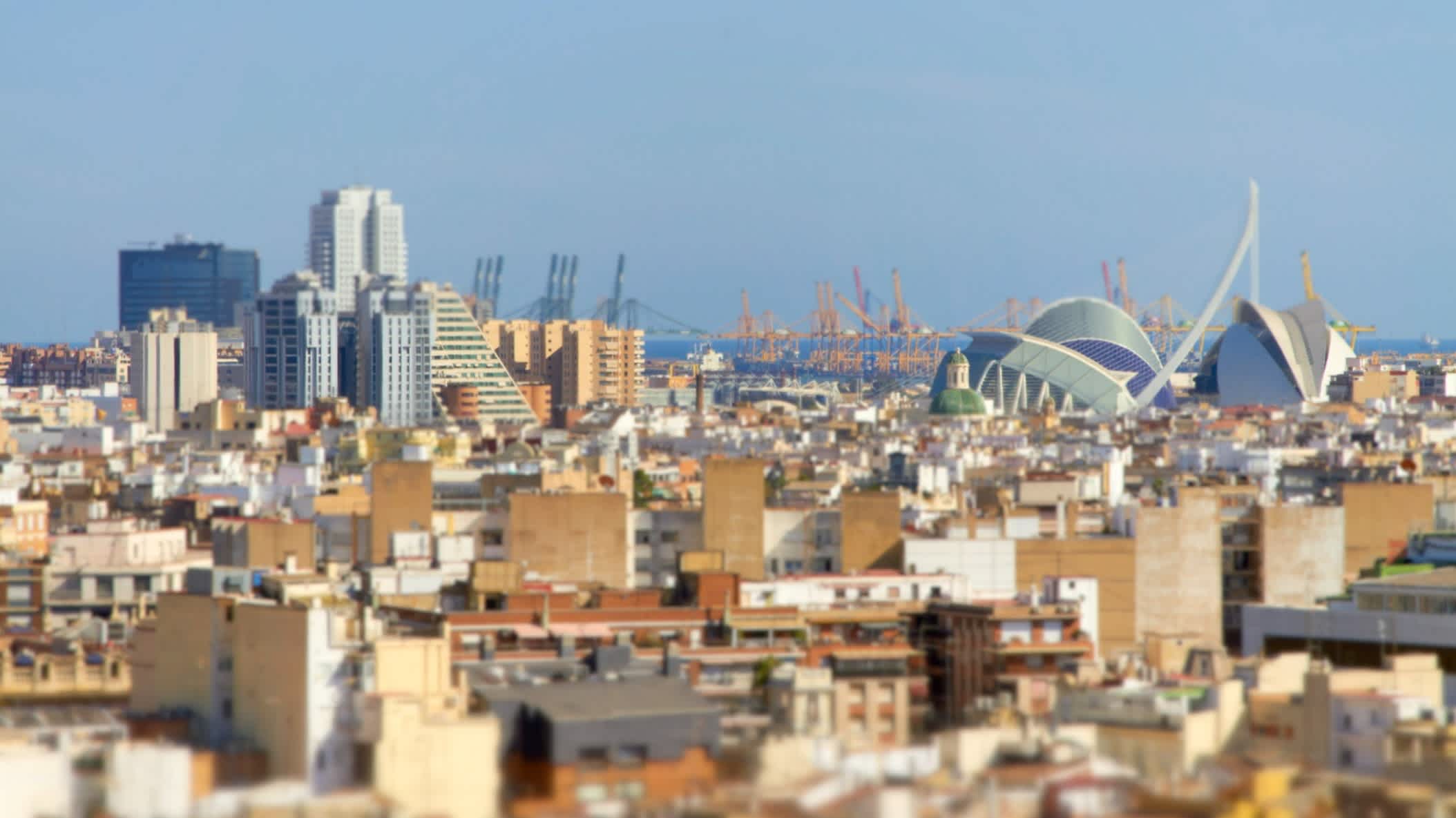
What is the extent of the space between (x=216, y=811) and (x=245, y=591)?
38.3 feet

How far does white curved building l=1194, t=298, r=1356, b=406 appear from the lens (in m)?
109

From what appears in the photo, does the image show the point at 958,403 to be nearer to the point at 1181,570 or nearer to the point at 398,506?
the point at 398,506

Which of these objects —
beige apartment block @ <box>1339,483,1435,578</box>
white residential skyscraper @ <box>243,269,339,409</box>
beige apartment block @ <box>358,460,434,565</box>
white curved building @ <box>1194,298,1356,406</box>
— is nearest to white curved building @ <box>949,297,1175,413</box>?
white curved building @ <box>1194,298,1356,406</box>

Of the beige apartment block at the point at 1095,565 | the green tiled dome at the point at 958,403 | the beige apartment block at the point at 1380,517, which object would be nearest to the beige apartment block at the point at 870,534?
the beige apartment block at the point at 1095,565

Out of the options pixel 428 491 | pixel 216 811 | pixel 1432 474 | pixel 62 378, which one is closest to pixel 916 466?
pixel 1432 474

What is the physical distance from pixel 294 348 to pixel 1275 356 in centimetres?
3137

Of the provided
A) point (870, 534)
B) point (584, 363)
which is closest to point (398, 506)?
point (870, 534)

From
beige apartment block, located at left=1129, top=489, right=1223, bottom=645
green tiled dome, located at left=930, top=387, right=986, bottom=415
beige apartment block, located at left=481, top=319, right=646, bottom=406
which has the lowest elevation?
beige apartment block, located at left=1129, top=489, right=1223, bottom=645

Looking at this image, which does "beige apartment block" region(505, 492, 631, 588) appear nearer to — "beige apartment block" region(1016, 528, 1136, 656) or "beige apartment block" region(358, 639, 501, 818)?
"beige apartment block" region(1016, 528, 1136, 656)

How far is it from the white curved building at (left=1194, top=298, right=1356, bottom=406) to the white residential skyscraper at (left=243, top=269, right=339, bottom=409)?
92.6 ft

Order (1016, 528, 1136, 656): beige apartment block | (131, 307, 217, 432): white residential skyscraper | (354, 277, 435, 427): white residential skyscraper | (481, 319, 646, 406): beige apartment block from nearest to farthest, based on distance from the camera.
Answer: (1016, 528, 1136, 656): beige apartment block → (131, 307, 217, 432): white residential skyscraper → (354, 277, 435, 427): white residential skyscraper → (481, 319, 646, 406): beige apartment block

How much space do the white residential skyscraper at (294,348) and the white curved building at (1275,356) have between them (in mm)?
28229

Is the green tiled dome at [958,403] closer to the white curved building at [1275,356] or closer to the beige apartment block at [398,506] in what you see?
the white curved building at [1275,356]

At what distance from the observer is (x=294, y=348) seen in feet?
376
